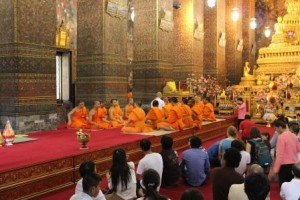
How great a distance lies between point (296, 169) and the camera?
160 inches

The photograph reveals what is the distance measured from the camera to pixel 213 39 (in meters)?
18.8

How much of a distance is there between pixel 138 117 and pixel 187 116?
5.75 ft

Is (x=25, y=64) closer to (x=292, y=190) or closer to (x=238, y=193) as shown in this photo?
(x=238, y=193)

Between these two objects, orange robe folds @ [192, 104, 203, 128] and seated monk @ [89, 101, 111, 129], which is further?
orange robe folds @ [192, 104, 203, 128]

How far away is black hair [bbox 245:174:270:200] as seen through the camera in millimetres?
3273

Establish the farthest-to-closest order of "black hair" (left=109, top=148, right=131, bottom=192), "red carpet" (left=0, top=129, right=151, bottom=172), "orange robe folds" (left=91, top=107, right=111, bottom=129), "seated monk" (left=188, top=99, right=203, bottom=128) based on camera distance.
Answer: "seated monk" (left=188, top=99, right=203, bottom=128), "orange robe folds" (left=91, top=107, right=111, bottom=129), "red carpet" (left=0, top=129, right=151, bottom=172), "black hair" (left=109, top=148, right=131, bottom=192)

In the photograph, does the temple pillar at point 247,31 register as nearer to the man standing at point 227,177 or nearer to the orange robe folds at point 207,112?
the orange robe folds at point 207,112

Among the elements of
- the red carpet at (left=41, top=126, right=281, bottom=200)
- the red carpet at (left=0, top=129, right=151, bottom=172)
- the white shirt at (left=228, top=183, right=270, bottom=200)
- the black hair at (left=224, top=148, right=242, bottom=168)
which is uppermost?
the black hair at (left=224, top=148, right=242, bottom=168)

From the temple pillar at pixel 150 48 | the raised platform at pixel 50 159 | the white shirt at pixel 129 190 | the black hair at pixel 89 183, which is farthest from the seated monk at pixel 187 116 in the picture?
the black hair at pixel 89 183

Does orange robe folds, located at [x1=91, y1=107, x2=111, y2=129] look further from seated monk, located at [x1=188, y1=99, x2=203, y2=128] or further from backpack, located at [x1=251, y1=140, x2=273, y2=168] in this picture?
backpack, located at [x1=251, y1=140, x2=273, y2=168]

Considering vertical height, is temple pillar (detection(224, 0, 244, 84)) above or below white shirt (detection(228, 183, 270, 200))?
above

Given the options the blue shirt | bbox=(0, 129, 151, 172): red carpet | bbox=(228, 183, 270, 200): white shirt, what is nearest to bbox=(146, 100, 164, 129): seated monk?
bbox=(0, 129, 151, 172): red carpet

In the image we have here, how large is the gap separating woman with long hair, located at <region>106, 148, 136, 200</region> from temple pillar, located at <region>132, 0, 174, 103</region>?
9.26 meters

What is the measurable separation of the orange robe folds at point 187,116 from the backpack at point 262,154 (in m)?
3.87
